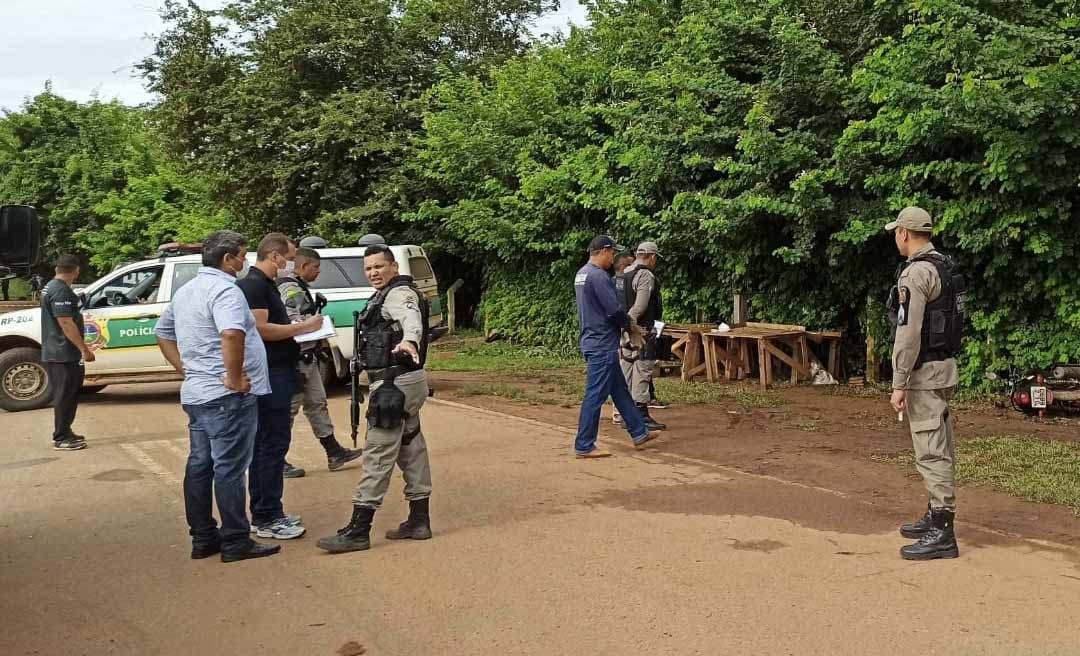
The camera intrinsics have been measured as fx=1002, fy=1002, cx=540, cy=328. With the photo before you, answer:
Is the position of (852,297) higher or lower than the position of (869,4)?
lower

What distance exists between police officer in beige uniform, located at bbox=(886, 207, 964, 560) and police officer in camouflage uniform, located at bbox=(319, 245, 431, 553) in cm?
279

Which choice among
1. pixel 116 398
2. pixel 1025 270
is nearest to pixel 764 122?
pixel 1025 270

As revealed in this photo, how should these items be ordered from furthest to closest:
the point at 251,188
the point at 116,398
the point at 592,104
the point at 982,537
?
the point at 251,188 → the point at 592,104 → the point at 116,398 → the point at 982,537

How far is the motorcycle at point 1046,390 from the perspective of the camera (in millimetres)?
10039

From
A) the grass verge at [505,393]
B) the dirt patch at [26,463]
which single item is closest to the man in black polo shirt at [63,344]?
the dirt patch at [26,463]

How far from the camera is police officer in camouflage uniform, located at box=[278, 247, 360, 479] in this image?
8.00 metres

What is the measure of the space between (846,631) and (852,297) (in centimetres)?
876

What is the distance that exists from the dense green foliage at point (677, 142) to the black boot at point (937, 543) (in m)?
5.01

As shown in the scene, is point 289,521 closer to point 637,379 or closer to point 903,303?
point 903,303

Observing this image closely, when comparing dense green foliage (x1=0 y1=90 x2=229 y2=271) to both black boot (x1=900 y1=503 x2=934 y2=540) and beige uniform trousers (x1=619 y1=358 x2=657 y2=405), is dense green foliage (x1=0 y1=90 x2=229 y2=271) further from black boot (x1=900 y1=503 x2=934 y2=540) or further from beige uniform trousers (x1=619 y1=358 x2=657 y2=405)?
black boot (x1=900 y1=503 x2=934 y2=540)

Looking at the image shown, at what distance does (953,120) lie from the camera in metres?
9.71

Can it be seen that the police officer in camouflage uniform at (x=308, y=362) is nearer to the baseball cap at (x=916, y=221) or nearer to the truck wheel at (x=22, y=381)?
the baseball cap at (x=916, y=221)

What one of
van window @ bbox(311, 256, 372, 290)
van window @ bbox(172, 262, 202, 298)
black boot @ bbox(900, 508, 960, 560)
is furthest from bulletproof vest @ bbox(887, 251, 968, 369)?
van window @ bbox(172, 262, 202, 298)

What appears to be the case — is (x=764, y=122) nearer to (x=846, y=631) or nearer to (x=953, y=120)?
(x=953, y=120)
